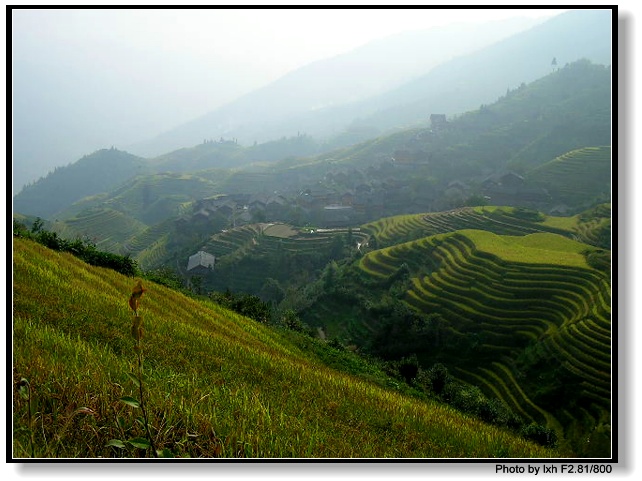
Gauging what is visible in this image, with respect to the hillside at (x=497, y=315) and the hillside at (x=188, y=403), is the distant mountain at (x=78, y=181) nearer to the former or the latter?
the hillside at (x=497, y=315)

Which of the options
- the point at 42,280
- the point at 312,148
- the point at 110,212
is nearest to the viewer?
the point at 42,280

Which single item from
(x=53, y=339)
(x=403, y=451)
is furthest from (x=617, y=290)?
(x=53, y=339)

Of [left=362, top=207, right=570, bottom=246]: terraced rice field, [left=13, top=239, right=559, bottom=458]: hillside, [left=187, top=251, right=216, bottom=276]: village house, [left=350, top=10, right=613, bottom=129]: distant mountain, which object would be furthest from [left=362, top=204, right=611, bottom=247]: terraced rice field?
[left=350, top=10, right=613, bottom=129]: distant mountain

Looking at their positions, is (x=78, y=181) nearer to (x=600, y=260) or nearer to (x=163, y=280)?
(x=163, y=280)

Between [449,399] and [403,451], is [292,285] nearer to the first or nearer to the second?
[449,399]

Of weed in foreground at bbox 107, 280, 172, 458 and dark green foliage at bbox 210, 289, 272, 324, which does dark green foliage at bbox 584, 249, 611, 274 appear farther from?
weed in foreground at bbox 107, 280, 172, 458
